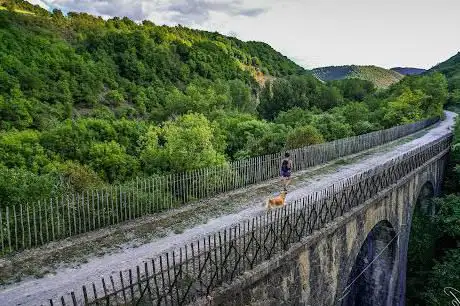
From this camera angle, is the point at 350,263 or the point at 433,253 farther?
the point at 433,253

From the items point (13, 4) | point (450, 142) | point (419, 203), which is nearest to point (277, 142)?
point (419, 203)

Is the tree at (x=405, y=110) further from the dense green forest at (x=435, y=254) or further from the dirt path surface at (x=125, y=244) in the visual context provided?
the dirt path surface at (x=125, y=244)

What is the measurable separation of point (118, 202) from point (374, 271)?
13802 mm

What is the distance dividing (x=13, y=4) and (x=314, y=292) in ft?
326

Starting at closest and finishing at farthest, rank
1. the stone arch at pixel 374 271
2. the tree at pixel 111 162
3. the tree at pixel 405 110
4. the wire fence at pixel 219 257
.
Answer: the wire fence at pixel 219 257
the stone arch at pixel 374 271
the tree at pixel 111 162
the tree at pixel 405 110

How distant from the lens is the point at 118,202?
580 inches

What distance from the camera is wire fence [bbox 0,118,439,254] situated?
1202 cm

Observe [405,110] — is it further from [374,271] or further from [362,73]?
[362,73]

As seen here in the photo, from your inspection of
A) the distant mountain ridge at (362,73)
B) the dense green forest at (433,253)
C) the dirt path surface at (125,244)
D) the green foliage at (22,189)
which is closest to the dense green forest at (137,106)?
the green foliage at (22,189)

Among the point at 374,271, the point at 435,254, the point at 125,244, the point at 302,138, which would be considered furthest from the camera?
the point at 302,138

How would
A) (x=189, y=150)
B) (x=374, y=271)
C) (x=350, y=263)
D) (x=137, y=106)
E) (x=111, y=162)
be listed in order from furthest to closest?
1. (x=137, y=106)
2. (x=111, y=162)
3. (x=189, y=150)
4. (x=374, y=271)
5. (x=350, y=263)

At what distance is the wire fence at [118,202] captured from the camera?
1202 cm

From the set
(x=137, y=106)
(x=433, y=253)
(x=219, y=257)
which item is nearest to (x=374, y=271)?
(x=433, y=253)

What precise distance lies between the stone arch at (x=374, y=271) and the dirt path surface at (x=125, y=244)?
440 centimetres
